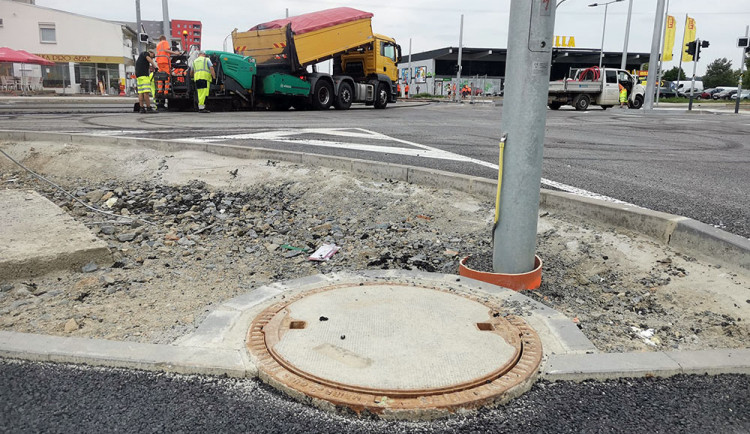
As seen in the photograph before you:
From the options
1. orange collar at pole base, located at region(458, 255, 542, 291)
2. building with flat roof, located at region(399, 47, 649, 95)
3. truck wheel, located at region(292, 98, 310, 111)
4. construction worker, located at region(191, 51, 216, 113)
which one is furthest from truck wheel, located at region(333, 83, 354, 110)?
building with flat roof, located at region(399, 47, 649, 95)

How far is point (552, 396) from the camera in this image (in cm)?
216

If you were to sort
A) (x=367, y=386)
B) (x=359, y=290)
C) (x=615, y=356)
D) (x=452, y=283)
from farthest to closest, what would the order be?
(x=452, y=283) < (x=359, y=290) < (x=615, y=356) < (x=367, y=386)

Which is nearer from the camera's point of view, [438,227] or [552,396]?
[552,396]

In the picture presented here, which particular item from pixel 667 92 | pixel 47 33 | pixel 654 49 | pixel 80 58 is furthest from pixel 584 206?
pixel 667 92

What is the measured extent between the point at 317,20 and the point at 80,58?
105ft

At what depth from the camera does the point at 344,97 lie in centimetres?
2033

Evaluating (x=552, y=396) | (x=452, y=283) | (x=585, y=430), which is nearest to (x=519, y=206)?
(x=452, y=283)

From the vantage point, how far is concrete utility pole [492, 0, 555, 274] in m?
3.14

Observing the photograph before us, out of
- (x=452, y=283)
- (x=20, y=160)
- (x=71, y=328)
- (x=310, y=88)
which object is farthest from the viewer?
(x=310, y=88)

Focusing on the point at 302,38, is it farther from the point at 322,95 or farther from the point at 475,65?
the point at 475,65

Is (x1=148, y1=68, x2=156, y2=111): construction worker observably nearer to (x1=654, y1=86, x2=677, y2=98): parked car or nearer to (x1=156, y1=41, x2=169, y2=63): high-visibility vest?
(x1=156, y1=41, x2=169, y2=63): high-visibility vest

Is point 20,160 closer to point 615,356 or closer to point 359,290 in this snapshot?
point 359,290

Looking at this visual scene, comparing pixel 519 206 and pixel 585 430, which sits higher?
pixel 519 206

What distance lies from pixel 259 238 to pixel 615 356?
9.59ft
